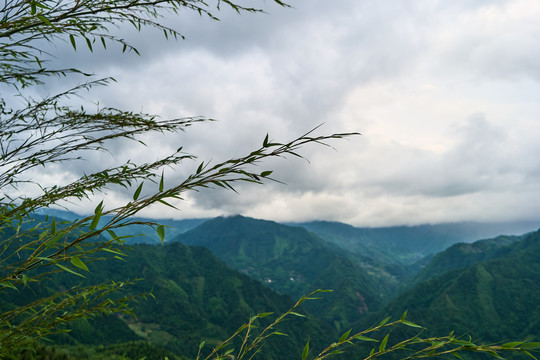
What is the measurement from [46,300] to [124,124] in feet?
7.13

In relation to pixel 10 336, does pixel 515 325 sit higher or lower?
lower

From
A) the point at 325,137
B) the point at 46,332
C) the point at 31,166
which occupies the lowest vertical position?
the point at 46,332

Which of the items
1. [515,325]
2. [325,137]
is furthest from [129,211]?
[515,325]

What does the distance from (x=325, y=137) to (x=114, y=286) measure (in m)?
3.00

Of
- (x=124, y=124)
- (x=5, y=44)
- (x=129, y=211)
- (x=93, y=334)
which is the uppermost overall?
(x=5, y=44)

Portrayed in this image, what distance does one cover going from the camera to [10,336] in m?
2.51

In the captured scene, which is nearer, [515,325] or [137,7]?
[137,7]

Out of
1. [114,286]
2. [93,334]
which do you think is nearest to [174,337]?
[93,334]

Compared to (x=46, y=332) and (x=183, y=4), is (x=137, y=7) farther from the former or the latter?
(x=46, y=332)

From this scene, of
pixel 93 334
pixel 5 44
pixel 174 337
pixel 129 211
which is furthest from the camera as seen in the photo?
pixel 174 337

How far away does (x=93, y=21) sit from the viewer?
3.05 metres

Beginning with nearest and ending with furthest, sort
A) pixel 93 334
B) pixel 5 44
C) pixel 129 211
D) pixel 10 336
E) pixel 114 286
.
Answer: pixel 129 211 → pixel 10 336 → pixel 5 44 → pixel 114 286 → pixel 93 334

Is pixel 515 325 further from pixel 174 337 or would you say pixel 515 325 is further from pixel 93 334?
pixel 93 334

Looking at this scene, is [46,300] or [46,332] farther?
[46,300]
